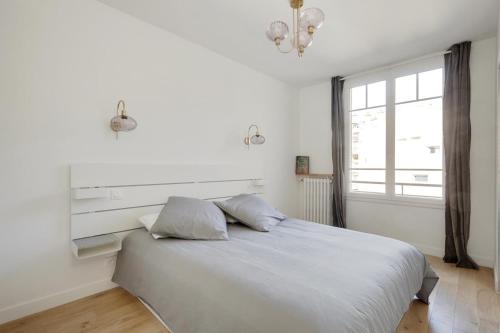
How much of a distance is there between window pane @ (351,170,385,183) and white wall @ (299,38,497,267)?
35 cm

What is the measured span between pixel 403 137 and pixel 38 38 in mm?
3969

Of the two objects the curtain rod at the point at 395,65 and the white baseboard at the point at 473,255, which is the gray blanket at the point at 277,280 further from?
the curtain rod at the point at 395,65

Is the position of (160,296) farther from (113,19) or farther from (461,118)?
(461,118)

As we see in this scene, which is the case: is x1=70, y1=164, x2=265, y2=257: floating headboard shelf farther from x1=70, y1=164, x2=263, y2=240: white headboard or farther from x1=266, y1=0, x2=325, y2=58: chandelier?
x1=266, y1=0, x2=325, y2=58: chandelier

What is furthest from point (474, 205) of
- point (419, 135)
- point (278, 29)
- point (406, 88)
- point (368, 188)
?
point (278, 29)

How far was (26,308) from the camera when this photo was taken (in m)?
1.85

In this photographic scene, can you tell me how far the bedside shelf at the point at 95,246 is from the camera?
191 centimetres

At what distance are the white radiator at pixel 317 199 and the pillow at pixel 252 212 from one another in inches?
55.0

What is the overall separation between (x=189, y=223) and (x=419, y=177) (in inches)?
116

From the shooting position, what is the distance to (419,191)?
3240 mm

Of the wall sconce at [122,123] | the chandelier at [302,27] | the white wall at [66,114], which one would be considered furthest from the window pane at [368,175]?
the wall sconce at [122,123]

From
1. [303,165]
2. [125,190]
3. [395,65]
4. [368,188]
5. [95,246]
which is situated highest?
[395,65]

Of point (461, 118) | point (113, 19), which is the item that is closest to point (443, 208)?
point (461, 118)

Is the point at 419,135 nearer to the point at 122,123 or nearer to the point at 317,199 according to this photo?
the point at 317,199
